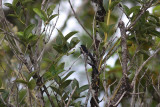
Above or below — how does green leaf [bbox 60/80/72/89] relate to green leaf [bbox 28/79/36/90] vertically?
above

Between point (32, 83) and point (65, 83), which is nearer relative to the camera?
point (32, 83)

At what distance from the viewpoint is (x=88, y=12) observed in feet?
10.1

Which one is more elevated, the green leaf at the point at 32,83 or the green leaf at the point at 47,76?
the green leaf at the point at 47,76

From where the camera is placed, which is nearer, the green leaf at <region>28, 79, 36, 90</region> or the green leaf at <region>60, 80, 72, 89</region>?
the green leaf at <region>28, 79, 36, 90</region>

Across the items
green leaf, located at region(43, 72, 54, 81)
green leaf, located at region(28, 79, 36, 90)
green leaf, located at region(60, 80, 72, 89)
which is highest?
green leaf, located at region(43, 72, 54, 81)

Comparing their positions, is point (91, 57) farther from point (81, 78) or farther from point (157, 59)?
point (81, 78)

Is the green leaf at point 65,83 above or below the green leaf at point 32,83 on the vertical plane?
above

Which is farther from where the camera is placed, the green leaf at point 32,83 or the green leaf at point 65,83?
the green leaf at point 65,83

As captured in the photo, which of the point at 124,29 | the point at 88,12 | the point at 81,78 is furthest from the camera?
the point at 88,12

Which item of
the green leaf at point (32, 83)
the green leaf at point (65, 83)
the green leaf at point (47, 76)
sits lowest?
the green leaf at point (32, 83)

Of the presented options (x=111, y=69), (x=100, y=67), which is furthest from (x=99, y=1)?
(x=111, y=69)

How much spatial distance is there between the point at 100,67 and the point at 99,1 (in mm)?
271

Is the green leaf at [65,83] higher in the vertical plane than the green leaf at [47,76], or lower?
lower

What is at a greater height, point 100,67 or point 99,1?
point 99,1
